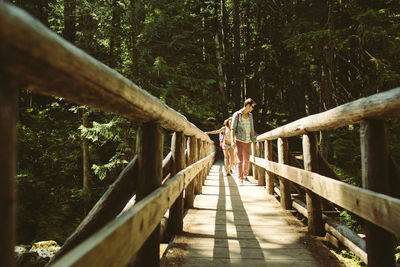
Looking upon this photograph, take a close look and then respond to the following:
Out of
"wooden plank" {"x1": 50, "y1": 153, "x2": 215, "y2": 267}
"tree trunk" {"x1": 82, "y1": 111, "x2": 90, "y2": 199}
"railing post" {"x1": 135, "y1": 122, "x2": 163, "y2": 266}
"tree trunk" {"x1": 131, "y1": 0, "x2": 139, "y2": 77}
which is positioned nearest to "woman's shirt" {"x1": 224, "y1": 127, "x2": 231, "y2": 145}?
"tree trunk" {"x1": 131, "y1": 0, "x2": 139, "y2": 77}

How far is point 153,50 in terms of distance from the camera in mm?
15594

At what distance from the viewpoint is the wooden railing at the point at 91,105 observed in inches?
29.3

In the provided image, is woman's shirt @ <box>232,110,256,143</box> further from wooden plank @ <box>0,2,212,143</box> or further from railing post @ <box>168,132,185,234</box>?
wooden plank @ <box>0,2,212,143</box>

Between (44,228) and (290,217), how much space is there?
11393mm

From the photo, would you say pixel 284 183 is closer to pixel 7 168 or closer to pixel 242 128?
pixel 242 128

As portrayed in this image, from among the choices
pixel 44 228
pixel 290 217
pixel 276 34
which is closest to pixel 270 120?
pixel 276 34

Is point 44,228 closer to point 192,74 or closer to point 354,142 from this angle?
point 192,74

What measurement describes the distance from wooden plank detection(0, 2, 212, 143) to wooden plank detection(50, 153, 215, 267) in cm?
57

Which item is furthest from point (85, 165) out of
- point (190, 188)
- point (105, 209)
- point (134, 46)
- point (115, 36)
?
point (105, 209)

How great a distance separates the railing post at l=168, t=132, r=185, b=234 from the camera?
11.1ft

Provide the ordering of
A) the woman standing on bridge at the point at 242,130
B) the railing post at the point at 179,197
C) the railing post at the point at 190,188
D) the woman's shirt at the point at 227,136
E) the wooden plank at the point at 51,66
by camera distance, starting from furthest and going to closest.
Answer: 1. the woman's shirt at the point at 227,136
2. the woman standing on bridge at the point at 242,130
3. the railing post at the point at 190,188
4. the railing post at the point at 179,197
5. the wooden plank at the point at 51,66

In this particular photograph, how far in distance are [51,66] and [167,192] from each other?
1.59m

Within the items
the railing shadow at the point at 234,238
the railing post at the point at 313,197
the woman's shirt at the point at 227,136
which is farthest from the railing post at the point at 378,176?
the woman's shirt at the point at 227,136

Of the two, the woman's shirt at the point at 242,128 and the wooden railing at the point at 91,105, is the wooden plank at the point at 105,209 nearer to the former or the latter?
the wooden railing at the point at 91,105
